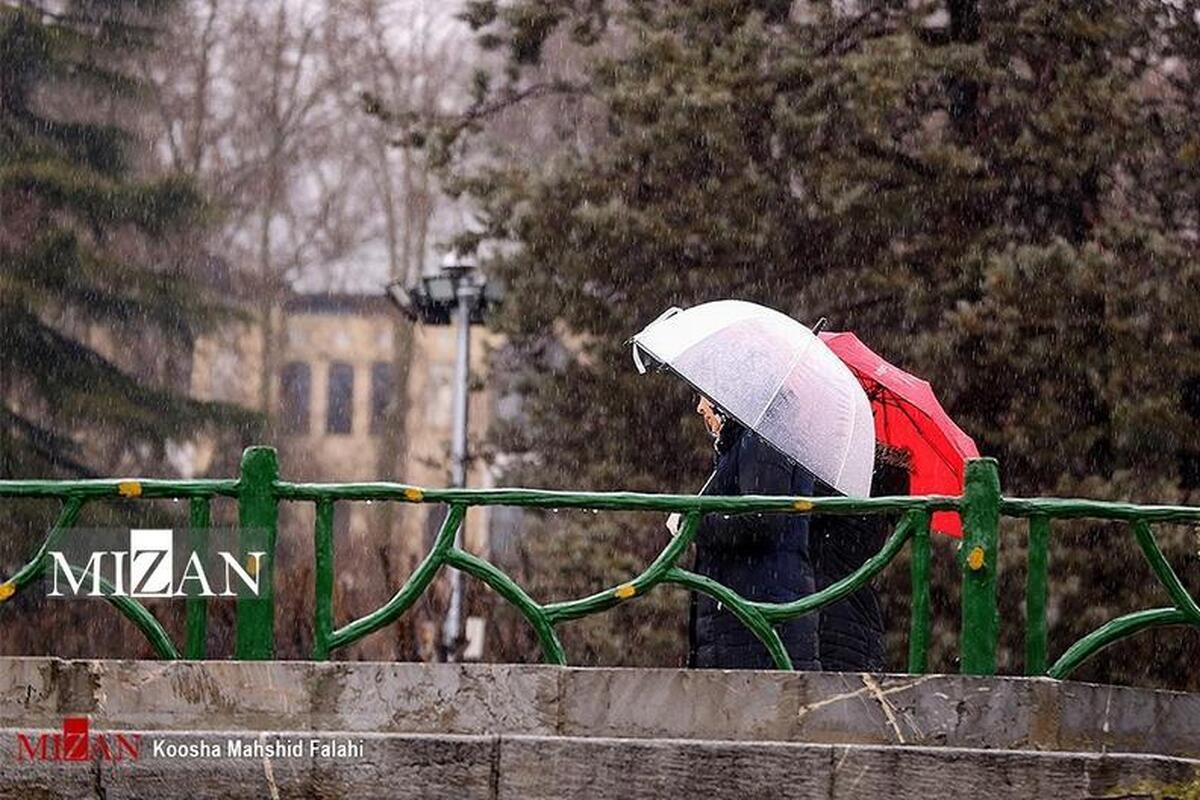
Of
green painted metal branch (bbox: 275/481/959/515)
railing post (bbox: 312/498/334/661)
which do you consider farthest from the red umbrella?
railing post (bbox: 312/498/334/661)

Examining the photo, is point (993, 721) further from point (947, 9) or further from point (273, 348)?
point (273, 348)

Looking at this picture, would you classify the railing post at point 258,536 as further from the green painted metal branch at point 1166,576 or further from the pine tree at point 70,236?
the pine tree at point 70,236

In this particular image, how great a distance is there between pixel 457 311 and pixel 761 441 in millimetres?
12435

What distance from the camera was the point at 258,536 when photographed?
789cm

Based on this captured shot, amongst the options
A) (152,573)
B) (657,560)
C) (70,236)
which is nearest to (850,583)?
(657,560)

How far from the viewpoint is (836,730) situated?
7.74 metres

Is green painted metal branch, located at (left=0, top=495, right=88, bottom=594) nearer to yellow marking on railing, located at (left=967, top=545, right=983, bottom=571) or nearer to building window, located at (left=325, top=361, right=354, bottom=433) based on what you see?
yellow marking on railing, located at (left=967, top=545, right=983, bottom=571)

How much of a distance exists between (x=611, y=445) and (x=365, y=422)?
45.1 meters

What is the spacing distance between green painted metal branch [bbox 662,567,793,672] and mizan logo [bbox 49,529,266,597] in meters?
1.28

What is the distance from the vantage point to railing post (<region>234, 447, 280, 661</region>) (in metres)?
7.77

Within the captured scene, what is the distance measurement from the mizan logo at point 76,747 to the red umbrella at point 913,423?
324 centimetres

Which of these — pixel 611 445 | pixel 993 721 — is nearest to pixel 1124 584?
pixel 611 445

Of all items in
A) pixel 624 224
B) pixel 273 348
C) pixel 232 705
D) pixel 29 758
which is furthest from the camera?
pixel 273 348

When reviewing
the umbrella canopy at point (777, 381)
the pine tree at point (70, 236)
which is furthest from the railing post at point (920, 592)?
the pine tree at point (70, 236)
